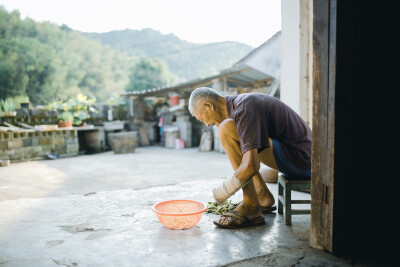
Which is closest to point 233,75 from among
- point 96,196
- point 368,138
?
point 96,196

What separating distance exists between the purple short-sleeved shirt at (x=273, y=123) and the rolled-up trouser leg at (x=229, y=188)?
24 cm

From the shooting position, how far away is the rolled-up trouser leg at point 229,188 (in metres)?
2.04

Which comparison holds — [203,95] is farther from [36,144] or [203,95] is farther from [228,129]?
[36,144]

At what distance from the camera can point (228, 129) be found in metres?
2.25

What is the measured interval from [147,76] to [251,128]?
3136 cm

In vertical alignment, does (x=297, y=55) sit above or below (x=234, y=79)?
below

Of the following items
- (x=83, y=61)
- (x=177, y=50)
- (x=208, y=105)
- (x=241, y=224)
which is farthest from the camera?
(x=177, y=50)

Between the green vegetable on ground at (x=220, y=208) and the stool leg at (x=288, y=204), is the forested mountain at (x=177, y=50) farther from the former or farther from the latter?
the stool leg at (x=288, y=204)

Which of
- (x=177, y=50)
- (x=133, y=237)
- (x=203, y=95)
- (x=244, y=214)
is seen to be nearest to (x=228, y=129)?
(x=203, y=95)

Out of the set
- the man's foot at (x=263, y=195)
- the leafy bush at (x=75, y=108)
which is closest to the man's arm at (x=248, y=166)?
the man's foot at (x=263, y=195)

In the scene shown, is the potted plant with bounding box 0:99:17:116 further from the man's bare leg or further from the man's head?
the man's bare leg

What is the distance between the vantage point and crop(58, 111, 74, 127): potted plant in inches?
362

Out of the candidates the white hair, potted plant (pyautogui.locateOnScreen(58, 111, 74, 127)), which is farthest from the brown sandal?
potted plant (pyautogui.locateOnScreen(58, 111, 74, 127))

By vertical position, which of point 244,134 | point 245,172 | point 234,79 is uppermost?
point 234,79
